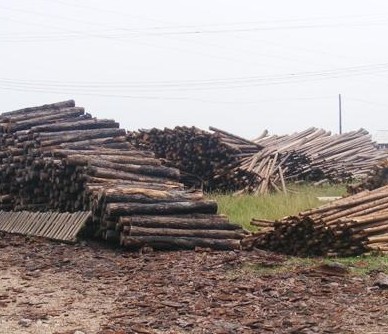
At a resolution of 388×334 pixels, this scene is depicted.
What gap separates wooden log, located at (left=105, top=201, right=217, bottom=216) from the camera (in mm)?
10266

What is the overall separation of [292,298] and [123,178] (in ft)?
18.5

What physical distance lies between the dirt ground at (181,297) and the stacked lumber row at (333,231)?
46 cm

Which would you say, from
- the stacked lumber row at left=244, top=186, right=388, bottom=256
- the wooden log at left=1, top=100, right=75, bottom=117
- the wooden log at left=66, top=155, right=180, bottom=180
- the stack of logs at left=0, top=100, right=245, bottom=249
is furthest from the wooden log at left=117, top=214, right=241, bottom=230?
the wooden log at left=1, top=100, right=75, bottom=117

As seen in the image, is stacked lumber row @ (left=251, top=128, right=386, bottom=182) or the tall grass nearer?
the tall grass

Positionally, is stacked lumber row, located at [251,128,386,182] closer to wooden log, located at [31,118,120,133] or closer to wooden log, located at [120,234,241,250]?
wooden log, located at [31,118,120,133]

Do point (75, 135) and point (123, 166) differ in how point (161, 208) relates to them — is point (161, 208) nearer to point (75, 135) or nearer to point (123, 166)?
point (123, 166)

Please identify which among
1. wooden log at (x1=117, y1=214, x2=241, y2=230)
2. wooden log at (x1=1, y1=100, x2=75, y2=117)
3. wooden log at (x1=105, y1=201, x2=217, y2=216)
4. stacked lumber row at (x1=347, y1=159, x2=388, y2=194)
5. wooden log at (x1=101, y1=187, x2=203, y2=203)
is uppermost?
wooden log at (x1=1, y1=100, x2=75, y2=117)

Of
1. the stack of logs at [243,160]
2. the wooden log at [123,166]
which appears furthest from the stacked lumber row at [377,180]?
the wooden log at [123,166]

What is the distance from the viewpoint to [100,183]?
11.3 meters

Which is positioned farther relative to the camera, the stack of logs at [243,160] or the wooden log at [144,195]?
the stack of logs at [243,160]

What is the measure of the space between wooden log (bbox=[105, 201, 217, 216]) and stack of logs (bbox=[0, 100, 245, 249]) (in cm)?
2

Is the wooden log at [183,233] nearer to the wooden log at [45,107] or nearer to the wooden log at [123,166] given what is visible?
the wooden log at [123,166]

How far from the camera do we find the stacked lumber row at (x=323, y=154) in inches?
760

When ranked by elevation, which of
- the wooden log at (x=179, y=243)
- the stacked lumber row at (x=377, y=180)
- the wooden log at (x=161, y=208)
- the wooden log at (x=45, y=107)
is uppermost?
the wooden log at (x=45, y=107)
